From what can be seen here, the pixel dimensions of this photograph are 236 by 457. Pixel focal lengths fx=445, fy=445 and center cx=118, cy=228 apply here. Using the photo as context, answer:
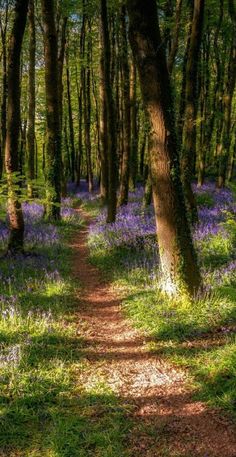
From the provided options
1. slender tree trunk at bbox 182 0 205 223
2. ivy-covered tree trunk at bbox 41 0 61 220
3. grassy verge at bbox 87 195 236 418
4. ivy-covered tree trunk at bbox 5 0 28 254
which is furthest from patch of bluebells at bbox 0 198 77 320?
slender tree trunk at bbox 182 0 205 223

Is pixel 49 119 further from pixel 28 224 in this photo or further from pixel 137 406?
pixel 137 406

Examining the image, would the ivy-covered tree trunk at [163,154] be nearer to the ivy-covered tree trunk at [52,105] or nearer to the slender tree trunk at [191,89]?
the slender tree trunk at [191,89]

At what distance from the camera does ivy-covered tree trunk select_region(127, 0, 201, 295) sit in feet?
22.0

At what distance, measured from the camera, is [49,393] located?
16.3ft

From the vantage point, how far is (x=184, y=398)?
5.02 m

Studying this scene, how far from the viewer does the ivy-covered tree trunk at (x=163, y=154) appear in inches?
264

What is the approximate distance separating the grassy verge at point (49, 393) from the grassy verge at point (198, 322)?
1.05 metres

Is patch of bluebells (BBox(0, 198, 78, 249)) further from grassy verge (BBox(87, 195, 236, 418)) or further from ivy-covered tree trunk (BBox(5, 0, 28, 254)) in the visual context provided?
grassy verge (BBox(87, 195, 236, 418))

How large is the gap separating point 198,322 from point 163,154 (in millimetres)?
2638

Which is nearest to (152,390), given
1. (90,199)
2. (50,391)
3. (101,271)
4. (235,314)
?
(50,391)

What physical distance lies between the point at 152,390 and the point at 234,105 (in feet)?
115

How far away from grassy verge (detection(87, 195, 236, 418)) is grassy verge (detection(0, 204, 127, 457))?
1.05m

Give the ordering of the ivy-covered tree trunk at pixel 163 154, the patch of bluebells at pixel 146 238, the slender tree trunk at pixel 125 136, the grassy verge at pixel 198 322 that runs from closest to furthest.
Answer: the grassy verge at pixel 198 322 < the ivy-covered tree trunk at pixel 163 154 < the patch of bluebells at pixel 146 238 < the slender tree trunk at pixel 125 136

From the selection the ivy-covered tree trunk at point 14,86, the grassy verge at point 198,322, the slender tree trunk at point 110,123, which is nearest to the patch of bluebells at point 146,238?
the grassy verge at point 198,322
